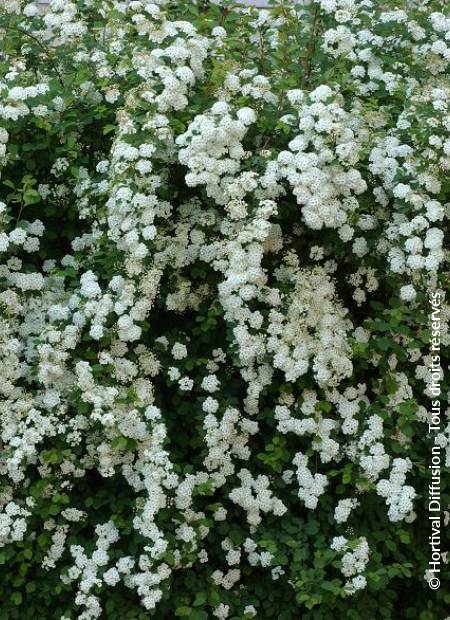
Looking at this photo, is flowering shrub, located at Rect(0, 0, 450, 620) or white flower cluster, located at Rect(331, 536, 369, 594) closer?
flowering shrub, located at Rect(0, 0, 450, 620)

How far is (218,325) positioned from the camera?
3.46m

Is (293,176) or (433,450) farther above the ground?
(293,176)

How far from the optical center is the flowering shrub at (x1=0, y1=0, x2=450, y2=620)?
10.3 ft

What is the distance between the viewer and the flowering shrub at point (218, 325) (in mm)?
3137

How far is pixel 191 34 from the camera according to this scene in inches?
131

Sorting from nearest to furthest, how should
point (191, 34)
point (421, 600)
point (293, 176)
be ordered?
1. point (293, 176)
2. point (191, 34)
3. point (421, 600)

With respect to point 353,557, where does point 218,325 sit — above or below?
above

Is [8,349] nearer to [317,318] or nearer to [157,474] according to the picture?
[157,474]

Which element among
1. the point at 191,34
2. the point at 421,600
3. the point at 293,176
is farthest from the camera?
the point at 421,600

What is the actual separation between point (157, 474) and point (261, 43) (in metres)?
1.79

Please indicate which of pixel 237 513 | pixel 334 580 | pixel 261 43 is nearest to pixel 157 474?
pixel 237 513

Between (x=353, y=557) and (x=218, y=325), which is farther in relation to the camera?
(x=218, y=325)

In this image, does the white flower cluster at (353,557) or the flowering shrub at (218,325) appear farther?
the white flower cluster at (353,557)

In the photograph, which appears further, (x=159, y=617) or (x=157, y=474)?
→ (x=159, y=617)
